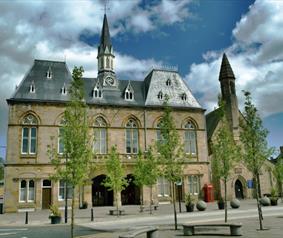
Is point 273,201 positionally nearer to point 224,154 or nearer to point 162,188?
point 162,188

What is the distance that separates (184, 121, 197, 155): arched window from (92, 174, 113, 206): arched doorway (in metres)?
11.6

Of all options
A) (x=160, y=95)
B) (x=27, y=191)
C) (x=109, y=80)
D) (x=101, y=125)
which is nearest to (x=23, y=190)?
(x=27, y=191)

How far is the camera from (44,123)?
34.8m

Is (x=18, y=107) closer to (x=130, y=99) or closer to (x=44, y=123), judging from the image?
(x=44, y=123)

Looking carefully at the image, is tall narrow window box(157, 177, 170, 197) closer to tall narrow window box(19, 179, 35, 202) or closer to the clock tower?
the clock tower

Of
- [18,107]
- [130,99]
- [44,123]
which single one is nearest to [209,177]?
[130,99]

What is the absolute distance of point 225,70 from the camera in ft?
157

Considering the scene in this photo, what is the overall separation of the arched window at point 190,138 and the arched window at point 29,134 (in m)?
18.8

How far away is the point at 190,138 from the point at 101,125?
1206cm

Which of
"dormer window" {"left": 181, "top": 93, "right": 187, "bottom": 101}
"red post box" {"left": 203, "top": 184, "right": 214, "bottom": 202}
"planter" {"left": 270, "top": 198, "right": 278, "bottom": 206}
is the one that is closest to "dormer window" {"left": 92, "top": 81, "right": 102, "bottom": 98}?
"dormer window" {"left": 181, "top": 93, "right": 187, "bottom": 101}

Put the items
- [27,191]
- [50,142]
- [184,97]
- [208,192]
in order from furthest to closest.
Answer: [184,97]
[208,192]
[50,142]
[27,191]

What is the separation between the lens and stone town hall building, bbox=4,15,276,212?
33438 mm

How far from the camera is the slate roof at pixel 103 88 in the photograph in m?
36.0

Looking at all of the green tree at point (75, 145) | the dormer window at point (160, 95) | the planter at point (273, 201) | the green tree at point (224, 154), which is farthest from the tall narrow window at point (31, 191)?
the planter at point (273, 201)
